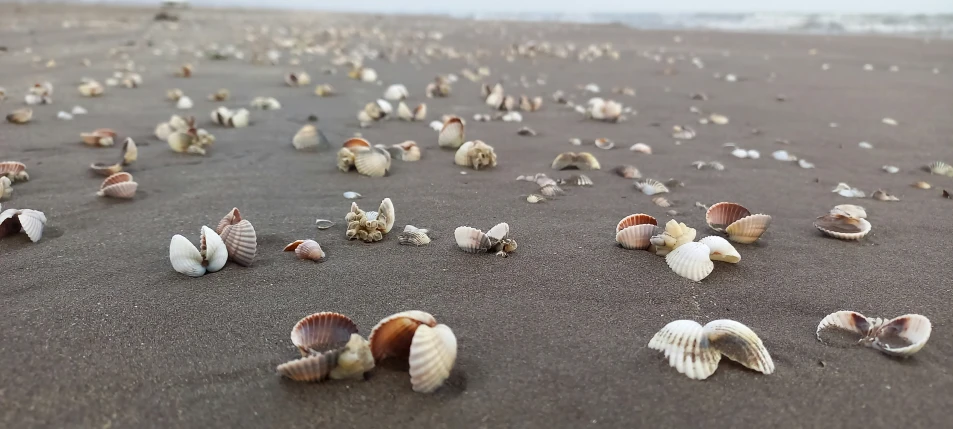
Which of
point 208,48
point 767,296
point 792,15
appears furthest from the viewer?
point 792,15

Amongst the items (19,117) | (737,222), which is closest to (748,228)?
(737,222)

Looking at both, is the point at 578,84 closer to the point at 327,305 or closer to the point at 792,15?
the point at 327,305

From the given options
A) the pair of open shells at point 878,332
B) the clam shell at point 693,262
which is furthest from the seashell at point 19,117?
the pair of open shells at point 878,332

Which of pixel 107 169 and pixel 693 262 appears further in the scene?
pixel 107 169

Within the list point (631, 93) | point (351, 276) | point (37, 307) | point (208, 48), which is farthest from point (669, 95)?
point (208, 48)

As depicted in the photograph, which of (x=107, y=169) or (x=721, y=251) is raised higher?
(x=721, y=251)

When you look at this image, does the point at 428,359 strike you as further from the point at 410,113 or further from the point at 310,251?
the point at 410,113

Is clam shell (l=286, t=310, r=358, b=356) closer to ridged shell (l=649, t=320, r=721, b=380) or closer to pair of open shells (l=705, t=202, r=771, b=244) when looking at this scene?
ridged shell (l=649, t=320, r=721, b=380)

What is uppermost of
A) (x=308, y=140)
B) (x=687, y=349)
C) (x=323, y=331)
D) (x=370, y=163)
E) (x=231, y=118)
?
(x=687, y=349)
